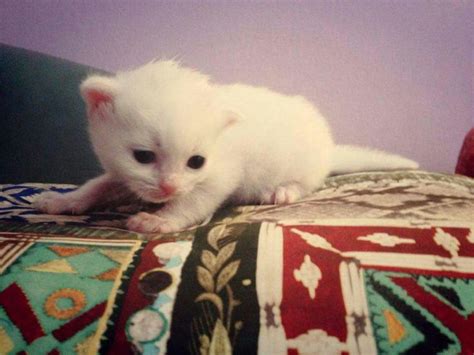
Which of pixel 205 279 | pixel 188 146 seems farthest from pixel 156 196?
pixel 205 279

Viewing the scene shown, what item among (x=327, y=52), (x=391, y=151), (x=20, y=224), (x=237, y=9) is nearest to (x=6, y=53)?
(x=237, y=9)

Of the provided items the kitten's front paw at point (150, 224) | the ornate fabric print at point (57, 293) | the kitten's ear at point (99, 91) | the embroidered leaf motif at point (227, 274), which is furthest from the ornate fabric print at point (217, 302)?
the kitten's ear at point (99, 91)

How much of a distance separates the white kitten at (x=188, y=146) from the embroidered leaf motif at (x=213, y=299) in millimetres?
357

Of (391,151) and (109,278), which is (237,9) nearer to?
(391,151)

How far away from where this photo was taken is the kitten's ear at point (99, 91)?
3.33 ft

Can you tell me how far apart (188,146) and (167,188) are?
110 mm

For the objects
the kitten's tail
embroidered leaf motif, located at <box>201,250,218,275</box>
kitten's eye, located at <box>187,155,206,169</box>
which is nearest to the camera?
embroidered leaf motif, located at <box>201,250,218,275</box>

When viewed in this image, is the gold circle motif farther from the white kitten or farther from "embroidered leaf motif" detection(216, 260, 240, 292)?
the white kitten

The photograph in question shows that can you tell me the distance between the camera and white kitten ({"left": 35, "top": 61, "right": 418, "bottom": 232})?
3.18ft

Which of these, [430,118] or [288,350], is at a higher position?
[288,350]

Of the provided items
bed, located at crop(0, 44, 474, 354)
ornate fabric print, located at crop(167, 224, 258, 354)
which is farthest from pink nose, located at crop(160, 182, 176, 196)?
ornate fabric print, located at crop(167, 224, 258, 354)

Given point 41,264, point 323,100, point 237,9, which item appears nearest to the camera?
point 41,264

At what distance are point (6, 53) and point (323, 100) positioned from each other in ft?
4.48

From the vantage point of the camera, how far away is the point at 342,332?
1.86 ft
